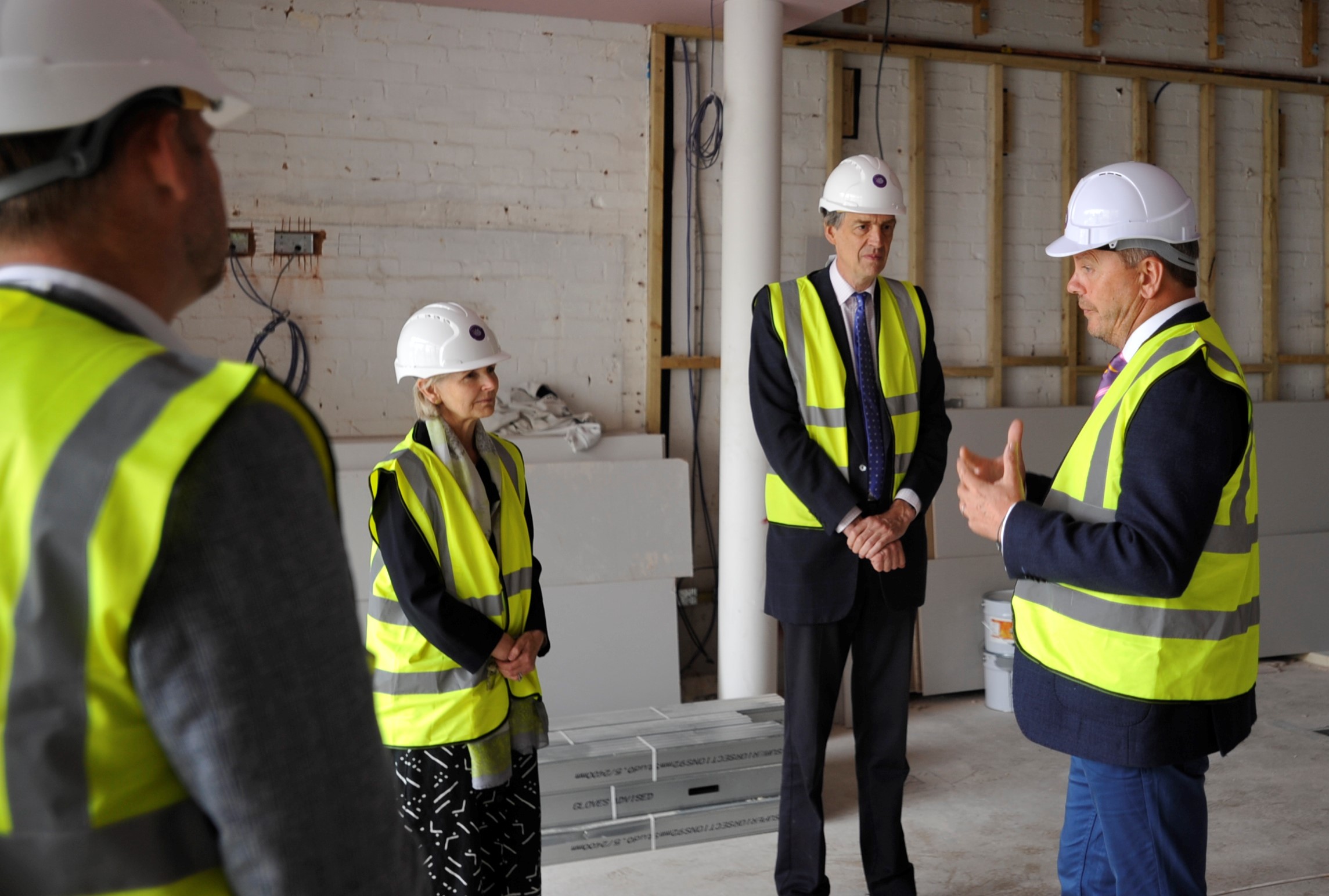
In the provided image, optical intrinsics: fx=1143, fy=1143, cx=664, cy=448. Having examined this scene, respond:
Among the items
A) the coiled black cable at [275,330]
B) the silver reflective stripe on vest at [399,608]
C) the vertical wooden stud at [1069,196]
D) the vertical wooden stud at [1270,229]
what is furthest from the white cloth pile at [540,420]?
the vertical wooden stud at [1270,229]

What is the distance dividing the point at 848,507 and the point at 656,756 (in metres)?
1.35

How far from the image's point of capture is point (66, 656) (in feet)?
2.36

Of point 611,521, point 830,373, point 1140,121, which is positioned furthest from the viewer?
point 1140,121

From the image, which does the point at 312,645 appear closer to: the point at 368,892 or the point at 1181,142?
the point at 368,892

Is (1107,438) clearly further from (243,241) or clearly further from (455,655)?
(243,241)

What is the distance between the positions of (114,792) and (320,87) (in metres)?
4.77

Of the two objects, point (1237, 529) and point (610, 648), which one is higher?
point (1237, 529)

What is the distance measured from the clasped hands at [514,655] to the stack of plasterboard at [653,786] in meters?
1.34

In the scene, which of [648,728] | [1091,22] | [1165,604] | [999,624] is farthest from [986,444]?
[1165,604]

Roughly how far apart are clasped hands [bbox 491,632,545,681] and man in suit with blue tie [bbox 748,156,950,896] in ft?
3.01

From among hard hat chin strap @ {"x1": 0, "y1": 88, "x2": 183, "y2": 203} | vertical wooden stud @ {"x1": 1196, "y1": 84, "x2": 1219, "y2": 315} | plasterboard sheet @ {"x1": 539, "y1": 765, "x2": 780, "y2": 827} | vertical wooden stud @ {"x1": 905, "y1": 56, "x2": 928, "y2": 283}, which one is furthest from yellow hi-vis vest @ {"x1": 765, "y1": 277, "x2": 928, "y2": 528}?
vertical wooden stud @ {"x1": 1196, "y1": 84, "x2": 1219, "y2": 315}

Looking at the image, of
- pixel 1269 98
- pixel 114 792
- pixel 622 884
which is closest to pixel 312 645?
pixel 114 792

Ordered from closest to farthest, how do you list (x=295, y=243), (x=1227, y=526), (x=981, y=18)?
(x=1227, y=526) → (x=295, y=243) → (x=981, y=18)

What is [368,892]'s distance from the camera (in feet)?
2.66
